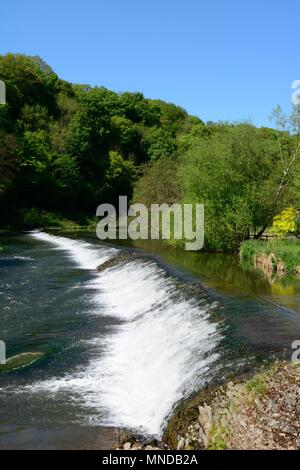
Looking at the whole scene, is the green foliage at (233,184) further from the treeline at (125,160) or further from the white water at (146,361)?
the white water at (146,361)

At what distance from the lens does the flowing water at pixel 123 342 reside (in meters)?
9.26

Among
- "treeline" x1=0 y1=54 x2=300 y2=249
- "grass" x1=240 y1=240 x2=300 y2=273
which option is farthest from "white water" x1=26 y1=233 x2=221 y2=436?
"treeline" x1=0 y1=54 x2=300 y2=249

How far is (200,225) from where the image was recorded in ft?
104

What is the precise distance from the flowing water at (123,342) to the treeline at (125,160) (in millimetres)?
9097

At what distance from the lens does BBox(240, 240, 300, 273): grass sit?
77.8 ft

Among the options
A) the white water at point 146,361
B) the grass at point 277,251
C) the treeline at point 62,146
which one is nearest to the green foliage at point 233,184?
the grass at point 277,251

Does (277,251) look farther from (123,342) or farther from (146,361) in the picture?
(146,361)

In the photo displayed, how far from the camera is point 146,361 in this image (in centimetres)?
1255

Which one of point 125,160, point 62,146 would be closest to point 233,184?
point 62,146

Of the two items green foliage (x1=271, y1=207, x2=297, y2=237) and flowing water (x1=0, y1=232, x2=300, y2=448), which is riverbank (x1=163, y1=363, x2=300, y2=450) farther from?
green foliage (x1=271, y1=207, x2=297, y2=237)

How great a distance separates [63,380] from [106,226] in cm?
5062

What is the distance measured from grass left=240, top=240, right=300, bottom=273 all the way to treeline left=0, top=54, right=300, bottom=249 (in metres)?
3.02

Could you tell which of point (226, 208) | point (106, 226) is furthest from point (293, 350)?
point (106, 226)

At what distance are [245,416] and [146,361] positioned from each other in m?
5.54
